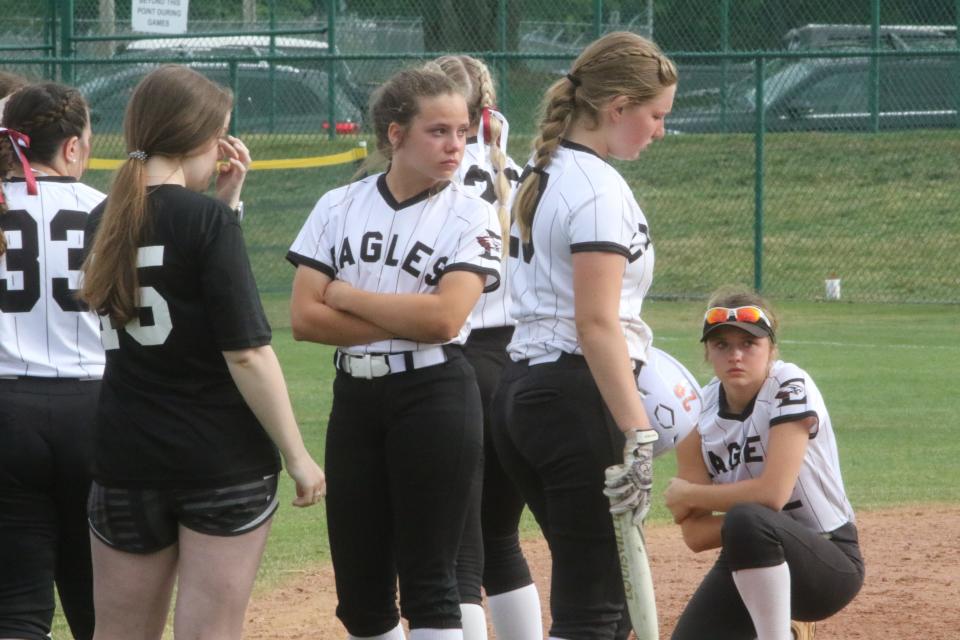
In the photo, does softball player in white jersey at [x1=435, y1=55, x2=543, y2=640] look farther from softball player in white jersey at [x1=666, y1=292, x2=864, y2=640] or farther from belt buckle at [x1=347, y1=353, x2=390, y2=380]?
belt buckle at [x1=347, y1=353, x2=390, y2=380]

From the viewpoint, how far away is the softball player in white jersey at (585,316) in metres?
3.39

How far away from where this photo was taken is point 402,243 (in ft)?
11.9

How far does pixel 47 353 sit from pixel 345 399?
0.78 meters

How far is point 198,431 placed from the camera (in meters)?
3.19

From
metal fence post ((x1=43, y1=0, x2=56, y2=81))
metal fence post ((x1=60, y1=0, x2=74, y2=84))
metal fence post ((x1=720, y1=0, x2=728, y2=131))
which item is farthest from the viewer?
metal fence post ((x1=720, y1=0, x2=728, y2=131))

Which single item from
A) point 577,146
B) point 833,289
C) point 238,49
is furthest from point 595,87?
point 238,49

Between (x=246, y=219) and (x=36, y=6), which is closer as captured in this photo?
(x=246, y=219)

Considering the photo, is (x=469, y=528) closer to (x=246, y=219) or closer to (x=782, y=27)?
(x=246, y=219)

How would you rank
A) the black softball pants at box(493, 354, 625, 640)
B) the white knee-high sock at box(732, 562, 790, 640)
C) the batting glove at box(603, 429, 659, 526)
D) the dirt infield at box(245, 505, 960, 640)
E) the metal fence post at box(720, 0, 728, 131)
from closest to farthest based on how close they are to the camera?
the batting glove at box(603, 429, 659, 526), the black softball pants at box(493, 354, 625, 640), the white knee-high sock at box(732, 562, 790, 640), the dirt infield at box(245, 505, 960, 640), the metal fence post at box(720, 0, 728, 131)

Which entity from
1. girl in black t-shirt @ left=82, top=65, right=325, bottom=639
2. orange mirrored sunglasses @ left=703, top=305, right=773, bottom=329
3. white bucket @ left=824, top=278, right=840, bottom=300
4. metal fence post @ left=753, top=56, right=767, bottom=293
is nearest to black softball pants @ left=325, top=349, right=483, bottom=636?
girl in black t-shirt @ left=82, top=65, right=325, bottom=639

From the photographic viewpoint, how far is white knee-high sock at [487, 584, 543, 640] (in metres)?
4.48

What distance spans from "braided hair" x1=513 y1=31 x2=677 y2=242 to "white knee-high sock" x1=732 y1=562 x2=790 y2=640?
1268 mm

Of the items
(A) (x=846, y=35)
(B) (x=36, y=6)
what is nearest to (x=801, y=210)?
(A) (x=846, y=35)

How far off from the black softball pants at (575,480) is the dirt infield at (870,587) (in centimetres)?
165
